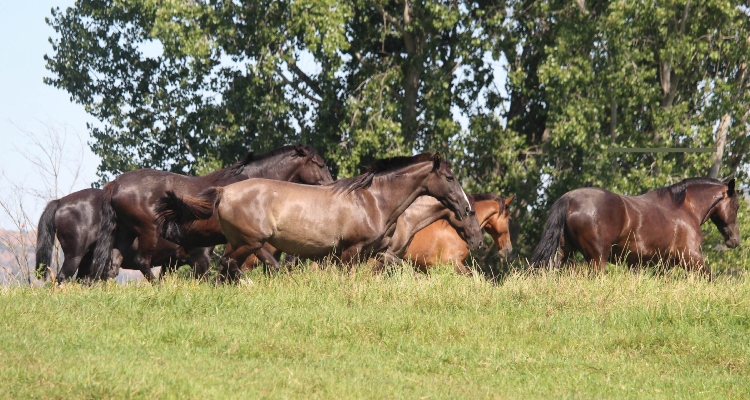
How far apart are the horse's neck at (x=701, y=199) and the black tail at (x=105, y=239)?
801 centimetres

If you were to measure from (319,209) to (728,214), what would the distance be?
674cm

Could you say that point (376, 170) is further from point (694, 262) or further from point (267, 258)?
point (694, 262)

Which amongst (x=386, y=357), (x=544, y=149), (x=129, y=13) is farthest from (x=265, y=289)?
(x=129, y=13)

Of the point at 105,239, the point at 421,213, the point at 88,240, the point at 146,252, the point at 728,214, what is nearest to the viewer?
the point at 146,252

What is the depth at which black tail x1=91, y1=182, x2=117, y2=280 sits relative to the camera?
42.1 feet

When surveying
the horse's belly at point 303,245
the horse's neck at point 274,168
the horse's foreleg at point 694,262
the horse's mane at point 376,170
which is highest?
the horse's neck at point 274,168

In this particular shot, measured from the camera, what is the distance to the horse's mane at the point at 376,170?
12.2 m

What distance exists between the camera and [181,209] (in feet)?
39.6

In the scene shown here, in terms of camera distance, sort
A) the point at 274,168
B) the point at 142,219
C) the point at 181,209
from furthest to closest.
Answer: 1. the point at 274,168
2. the point at 142,219
3. the point at 181,209

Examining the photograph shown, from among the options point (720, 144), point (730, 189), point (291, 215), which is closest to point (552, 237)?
point (730, 189)

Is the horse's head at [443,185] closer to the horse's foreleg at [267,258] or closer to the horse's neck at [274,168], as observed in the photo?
the horse's foreleg at [267,258]

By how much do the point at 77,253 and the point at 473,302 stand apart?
6061mm

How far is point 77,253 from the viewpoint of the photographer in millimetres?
13734

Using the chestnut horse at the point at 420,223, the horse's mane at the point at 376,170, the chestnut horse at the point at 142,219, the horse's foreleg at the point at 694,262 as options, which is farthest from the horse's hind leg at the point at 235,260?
the horse's foreleg at the point at 694,262
